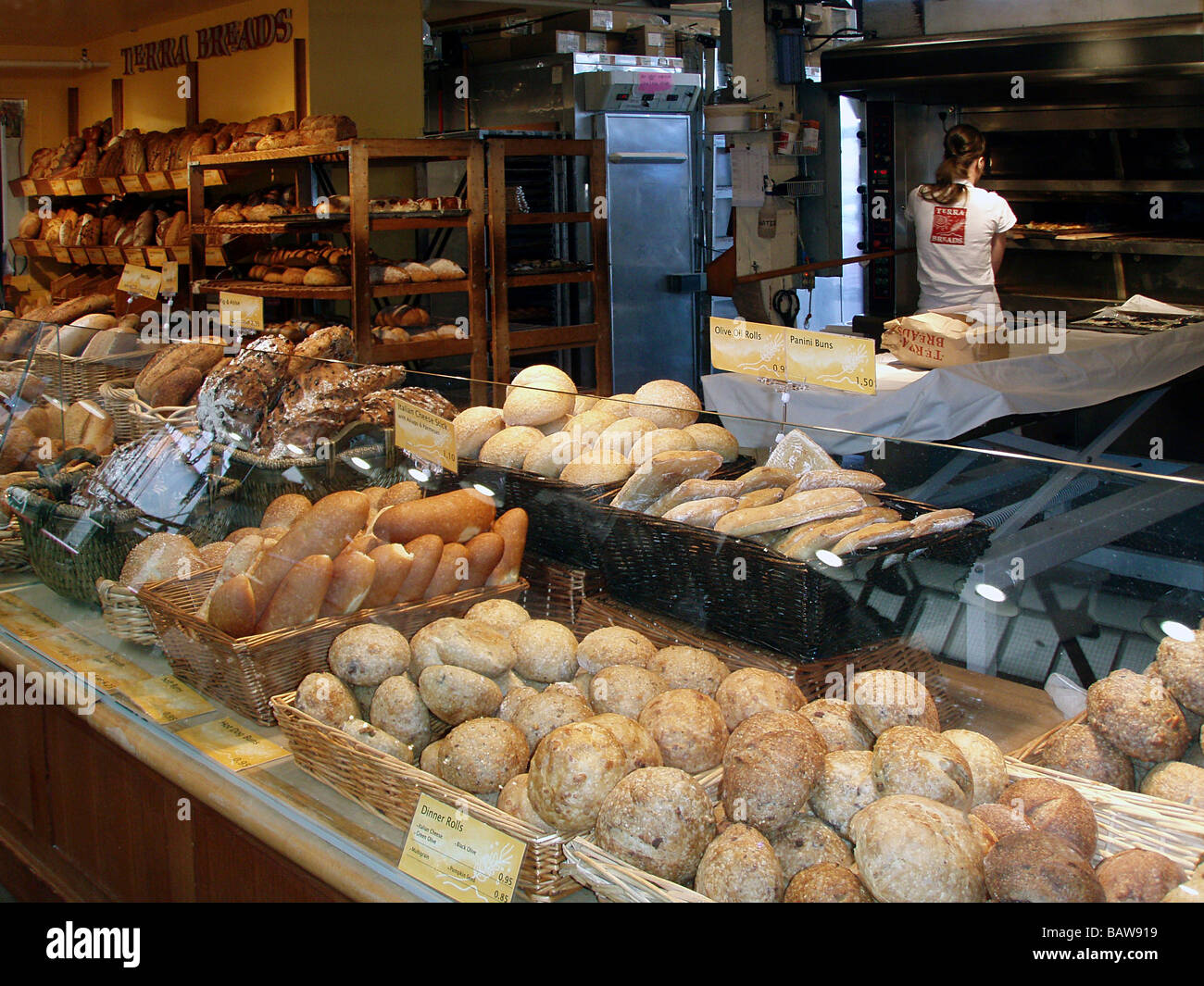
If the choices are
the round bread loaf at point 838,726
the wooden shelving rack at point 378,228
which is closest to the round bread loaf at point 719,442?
the round bread loaf at point 838,726

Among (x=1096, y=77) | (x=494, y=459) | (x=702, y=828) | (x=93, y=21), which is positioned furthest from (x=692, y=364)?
(x=702, y=828)

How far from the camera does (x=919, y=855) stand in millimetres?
1105

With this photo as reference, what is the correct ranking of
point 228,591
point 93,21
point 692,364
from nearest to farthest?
point 228,591
point 93,21
point 692,364

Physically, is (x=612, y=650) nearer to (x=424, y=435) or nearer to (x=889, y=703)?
(x=889, y=703)

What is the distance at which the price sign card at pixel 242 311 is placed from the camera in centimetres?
339

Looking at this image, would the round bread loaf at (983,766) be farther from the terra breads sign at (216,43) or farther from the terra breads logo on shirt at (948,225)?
the terra breads sign at (216,43)

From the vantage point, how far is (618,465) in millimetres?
1999

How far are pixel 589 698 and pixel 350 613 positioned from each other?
0.46 meters

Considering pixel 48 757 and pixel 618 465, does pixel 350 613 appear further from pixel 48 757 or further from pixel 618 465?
pixel 48 757

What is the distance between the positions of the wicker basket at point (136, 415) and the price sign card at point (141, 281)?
4.02 ft

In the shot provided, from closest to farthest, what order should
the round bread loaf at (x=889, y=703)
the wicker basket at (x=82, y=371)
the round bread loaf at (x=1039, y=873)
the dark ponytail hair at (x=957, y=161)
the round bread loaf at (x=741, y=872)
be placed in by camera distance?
the round bread loaf at (x=1039, y=873), the round bread loaf at (x=741, y=872), the round bread loaf at (x=889, y=703), the wicker basket at (x=82, y=371), the dark ponytail hair at (x=957, y=161)

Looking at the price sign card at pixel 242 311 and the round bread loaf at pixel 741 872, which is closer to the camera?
the round bread loaf at pixel 741 872

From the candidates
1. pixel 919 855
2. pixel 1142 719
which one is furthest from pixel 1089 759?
pixel 919 855

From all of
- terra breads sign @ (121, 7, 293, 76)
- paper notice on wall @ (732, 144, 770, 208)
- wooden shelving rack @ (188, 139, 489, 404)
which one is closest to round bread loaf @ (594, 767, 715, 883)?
wooden shelving rack @ (188, 139, 489, 404)
